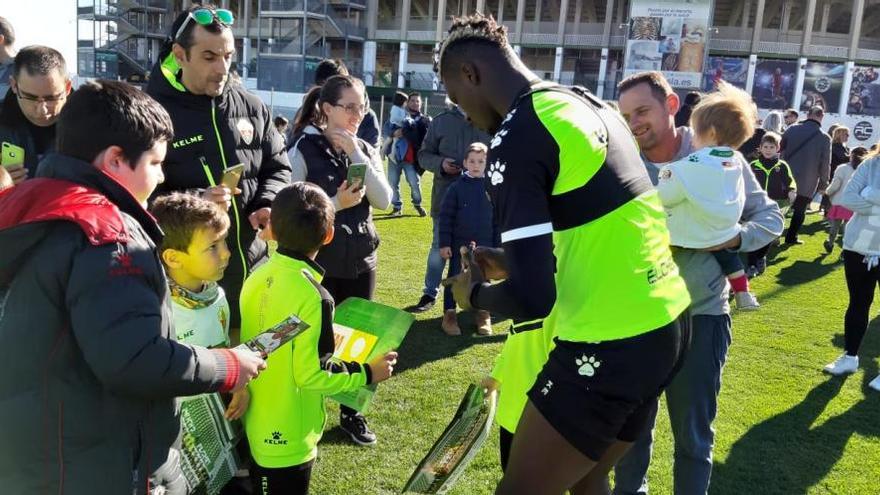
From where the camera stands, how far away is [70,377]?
1.59 m

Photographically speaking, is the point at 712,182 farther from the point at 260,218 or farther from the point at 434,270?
the point at 434,270

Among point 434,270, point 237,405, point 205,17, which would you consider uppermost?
point 205,17

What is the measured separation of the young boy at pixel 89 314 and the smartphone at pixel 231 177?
137 centimetres

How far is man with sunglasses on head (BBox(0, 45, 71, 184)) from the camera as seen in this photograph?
3.42 meters

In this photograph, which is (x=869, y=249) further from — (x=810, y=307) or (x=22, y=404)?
(x=22, y=404)

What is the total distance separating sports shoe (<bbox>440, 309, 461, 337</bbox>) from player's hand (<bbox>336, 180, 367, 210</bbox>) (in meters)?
2.54

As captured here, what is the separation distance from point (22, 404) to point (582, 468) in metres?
1.50

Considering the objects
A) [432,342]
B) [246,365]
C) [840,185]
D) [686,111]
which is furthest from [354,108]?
[840,185]

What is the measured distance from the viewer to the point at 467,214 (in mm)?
5832

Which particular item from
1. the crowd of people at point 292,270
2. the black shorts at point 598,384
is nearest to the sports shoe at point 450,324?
the crowd of people at point 292,270

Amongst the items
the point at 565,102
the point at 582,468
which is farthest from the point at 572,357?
the point at 565,102

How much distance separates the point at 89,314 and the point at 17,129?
2700 millimetres

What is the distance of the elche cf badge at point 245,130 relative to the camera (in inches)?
132

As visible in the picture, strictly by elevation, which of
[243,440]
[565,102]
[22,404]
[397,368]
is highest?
[565,102]
